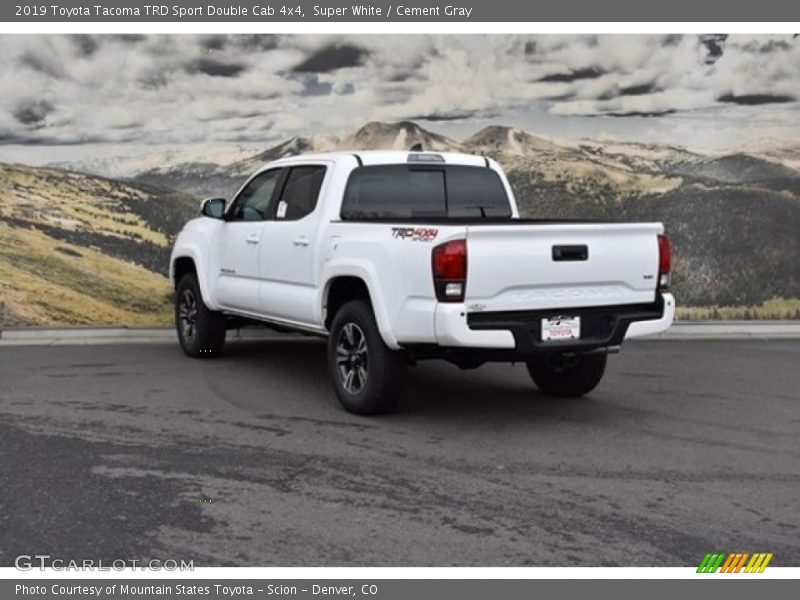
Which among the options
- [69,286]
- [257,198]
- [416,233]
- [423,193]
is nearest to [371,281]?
[416,233]

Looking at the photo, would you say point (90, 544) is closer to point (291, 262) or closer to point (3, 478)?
point (3, 478)

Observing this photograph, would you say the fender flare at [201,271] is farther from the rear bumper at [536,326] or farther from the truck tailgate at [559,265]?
the truck tailgate at [559,265]

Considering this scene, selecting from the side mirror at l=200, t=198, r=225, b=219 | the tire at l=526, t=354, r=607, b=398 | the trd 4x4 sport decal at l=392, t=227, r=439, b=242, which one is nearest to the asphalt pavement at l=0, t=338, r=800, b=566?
the tire at l=526, t=354, r=607, b=398

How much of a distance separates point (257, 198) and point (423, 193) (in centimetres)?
177

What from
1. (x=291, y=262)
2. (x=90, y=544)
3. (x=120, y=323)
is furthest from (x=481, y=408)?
(x=120, y=323)

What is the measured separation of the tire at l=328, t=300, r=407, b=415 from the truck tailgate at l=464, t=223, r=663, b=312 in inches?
35.9

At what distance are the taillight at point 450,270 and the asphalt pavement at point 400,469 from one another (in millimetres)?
1012

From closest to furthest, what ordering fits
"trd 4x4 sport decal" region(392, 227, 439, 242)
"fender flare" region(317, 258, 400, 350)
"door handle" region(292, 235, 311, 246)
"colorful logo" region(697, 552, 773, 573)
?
"colorful logo" region(697, 552, 773, 573)
"trd 4x4 sport decal" region(392, 227, 439, 242)
"fender flare" region(317, 258, 400, 350)
"door handle" region(292, 235, 311, 246)

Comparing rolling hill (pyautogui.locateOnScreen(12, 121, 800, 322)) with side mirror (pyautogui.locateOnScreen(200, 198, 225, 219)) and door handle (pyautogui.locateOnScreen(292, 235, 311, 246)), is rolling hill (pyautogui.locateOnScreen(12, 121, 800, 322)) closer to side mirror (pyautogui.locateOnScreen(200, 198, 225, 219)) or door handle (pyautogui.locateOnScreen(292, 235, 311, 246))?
side mirror (pyautogui.locateOnScreen(200, 198, 225, 219))

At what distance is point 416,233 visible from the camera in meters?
6.71

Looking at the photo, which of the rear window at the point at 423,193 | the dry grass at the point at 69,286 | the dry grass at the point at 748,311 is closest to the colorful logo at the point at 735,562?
the rear window at the point at 423,193

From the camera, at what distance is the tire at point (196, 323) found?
9.99 m

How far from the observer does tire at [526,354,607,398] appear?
807cm

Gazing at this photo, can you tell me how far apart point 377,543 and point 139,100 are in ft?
28.4
